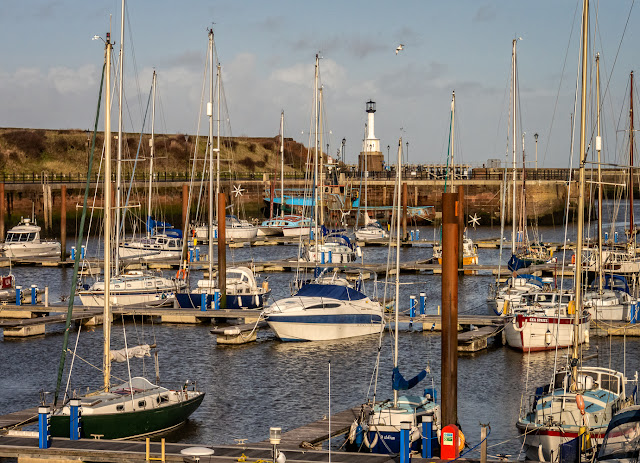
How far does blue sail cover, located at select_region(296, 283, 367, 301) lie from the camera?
3483 centimetres

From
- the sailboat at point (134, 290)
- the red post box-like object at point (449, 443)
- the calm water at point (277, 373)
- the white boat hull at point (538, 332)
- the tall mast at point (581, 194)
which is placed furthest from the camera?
the sailboat at point (134, 290)

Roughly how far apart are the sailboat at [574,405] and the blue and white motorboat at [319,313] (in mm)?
11783

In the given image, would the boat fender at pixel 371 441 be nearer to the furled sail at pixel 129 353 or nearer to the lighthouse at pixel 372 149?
the furled sail at pixel 129 353

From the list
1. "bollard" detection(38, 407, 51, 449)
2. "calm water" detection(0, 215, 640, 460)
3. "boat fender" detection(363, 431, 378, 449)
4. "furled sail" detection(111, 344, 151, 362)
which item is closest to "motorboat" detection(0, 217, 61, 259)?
"calm water" detection(0, 215, 640, 460)

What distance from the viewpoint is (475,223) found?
9800 centimetres

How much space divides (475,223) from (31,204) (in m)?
41.9

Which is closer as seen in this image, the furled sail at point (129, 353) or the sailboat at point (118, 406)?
the sailboat at point (118, 406)

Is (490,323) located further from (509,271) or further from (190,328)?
(509,271)

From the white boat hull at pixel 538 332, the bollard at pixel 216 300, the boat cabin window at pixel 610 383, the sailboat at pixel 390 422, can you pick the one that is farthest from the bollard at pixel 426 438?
the bollard at pixel 216 300

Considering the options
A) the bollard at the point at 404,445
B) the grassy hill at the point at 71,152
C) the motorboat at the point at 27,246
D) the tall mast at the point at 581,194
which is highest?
the grassy hill at the point at 71,152

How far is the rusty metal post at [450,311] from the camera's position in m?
21.4

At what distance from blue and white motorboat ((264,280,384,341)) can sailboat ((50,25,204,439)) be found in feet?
33.3

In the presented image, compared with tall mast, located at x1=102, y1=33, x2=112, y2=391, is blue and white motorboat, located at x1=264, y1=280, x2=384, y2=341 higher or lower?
lower

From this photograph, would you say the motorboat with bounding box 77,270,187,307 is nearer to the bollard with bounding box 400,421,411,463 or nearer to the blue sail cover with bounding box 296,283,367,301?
the blue sail cover with bounding box 296,283,367,301
